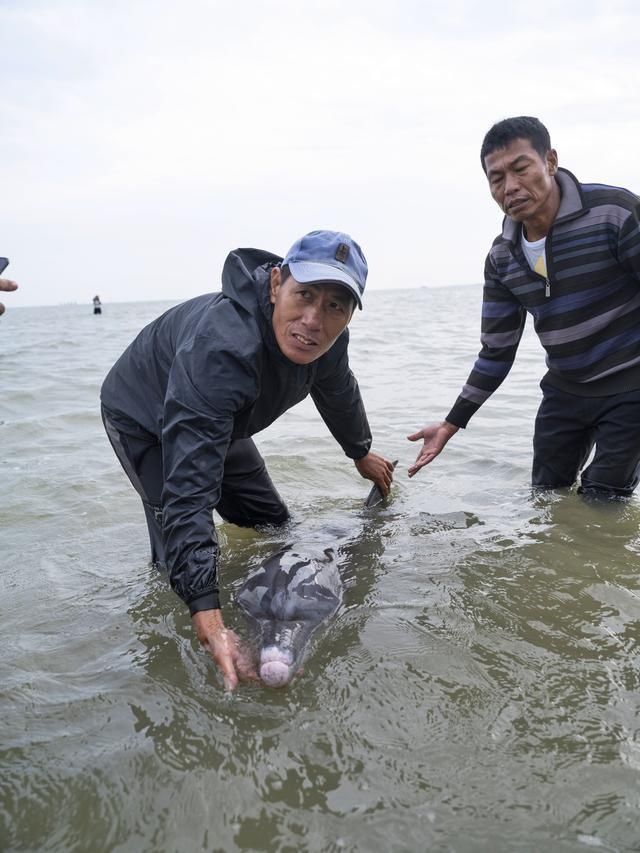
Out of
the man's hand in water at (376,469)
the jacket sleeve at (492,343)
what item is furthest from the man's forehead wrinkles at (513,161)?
the man's hand in water at (376,469)

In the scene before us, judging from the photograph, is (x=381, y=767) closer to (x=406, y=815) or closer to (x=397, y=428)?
(x=406, y=815)

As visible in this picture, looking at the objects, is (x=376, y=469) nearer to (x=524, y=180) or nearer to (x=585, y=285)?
(x=585, y=285)

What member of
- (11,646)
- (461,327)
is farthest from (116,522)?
(461,327)

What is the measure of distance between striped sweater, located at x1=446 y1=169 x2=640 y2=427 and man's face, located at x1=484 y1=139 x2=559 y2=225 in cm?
10

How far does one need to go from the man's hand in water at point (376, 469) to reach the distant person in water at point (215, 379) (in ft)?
3.04

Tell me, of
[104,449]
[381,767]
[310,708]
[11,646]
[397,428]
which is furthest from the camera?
[397,428]

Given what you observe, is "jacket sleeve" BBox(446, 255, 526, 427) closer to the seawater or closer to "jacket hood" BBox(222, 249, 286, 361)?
the seawater

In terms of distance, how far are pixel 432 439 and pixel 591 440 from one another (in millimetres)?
1016

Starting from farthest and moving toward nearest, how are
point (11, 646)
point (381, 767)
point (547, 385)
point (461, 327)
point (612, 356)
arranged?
1. point (461, 327)
2. point (547, 385)
3. point (612, 356)
4. point (11, 646)
5. point (381, 767)

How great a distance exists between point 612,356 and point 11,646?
348 cm

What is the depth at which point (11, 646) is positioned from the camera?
2977mm

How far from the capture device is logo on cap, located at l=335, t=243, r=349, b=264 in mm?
2725

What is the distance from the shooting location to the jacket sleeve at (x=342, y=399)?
3.56m

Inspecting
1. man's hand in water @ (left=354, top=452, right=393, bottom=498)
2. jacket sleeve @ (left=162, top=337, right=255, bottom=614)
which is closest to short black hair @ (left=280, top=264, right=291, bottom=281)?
jacket sleeve @ (left=162, top=337, right=255, bottom=614)
